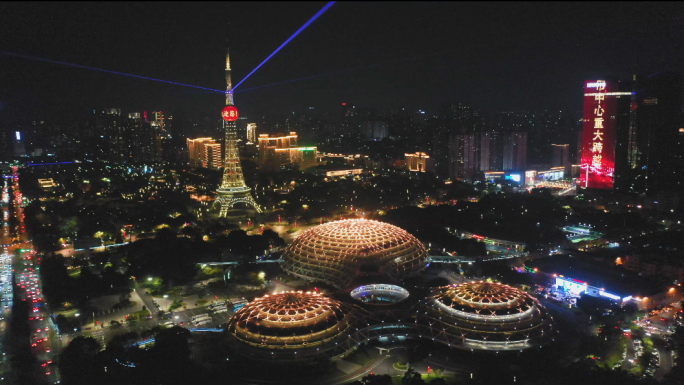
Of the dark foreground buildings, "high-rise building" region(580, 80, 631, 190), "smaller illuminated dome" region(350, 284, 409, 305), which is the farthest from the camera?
"high-rise building" region(580, 80, 631, 190)

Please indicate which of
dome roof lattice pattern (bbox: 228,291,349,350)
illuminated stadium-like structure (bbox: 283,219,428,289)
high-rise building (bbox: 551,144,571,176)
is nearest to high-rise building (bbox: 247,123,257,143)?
high-rise building (bbox: 551,144,571,176)

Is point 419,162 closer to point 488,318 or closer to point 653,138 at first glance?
point 653,138

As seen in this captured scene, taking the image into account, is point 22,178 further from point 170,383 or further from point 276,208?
point 170,383

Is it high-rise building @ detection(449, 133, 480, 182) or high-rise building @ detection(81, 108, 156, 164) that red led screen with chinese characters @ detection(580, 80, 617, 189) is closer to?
high-rise building @ detection(449, 133, 480, 182)

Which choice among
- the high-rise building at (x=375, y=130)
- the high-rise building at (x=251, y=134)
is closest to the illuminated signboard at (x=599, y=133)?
the high-rise building at (x=375, y=130)

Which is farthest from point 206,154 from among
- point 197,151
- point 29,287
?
point 29,287

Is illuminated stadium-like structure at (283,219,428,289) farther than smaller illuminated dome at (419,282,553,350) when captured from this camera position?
Yes

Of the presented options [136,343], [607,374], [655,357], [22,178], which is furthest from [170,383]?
[22,178]

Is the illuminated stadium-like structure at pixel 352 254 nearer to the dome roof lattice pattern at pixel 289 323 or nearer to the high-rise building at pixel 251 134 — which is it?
the dome roof lattice pattern at pixel 289 323
